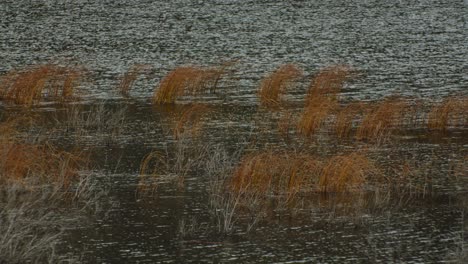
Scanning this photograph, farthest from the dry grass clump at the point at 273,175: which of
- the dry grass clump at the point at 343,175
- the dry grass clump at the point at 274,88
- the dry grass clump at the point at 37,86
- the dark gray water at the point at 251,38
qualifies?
the dry grass clump at the point at 37,86

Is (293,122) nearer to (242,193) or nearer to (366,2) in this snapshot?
(242,193)

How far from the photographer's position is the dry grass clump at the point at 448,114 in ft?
93.4

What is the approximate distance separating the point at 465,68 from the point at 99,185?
81.9 feet

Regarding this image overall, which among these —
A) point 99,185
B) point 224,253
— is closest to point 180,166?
point 99,185

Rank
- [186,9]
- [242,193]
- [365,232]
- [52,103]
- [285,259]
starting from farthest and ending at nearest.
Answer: [186,9] < [52,103] < [242,193] < [365,232] < [285,259]

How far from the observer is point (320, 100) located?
31.1 meters

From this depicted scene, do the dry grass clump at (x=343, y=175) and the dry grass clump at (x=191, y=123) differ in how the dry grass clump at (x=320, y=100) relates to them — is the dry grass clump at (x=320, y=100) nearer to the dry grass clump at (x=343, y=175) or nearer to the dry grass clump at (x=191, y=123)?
the dry grass clump at (x=191, y=123)

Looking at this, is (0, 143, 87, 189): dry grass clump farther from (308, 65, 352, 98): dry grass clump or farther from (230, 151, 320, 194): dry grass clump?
(308, 65, 352, 98): dry grass clump

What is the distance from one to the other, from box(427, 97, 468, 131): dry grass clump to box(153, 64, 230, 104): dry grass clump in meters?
9.48

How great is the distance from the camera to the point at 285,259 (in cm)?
1650

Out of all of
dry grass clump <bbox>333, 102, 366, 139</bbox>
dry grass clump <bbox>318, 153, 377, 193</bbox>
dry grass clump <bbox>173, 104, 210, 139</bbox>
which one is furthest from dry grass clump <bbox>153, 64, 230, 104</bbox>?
dry grass clump <bbox>318, 153, 377, 193</bbox>

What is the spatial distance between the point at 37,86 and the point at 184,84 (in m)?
5.62

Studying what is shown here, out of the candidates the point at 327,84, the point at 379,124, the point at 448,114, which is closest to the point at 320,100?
the point at 327,84

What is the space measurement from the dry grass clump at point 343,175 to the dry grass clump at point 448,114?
804 centimetres
